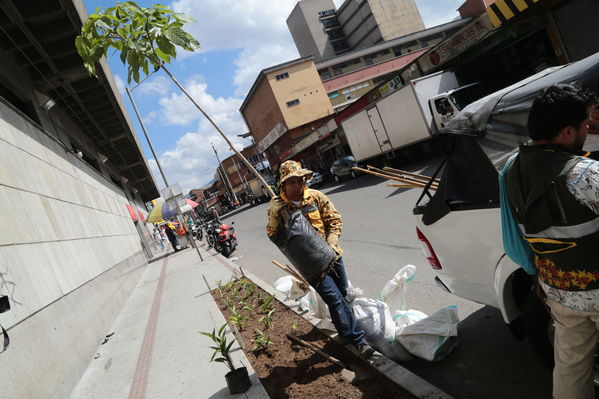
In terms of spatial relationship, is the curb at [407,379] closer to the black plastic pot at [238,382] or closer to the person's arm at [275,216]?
the black plastic pot at [238,382]

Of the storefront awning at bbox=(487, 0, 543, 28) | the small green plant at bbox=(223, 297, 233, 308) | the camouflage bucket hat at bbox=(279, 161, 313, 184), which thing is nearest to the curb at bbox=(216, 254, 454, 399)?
the camouflage bucket hat at bbox=(279, 161, 313, 184)

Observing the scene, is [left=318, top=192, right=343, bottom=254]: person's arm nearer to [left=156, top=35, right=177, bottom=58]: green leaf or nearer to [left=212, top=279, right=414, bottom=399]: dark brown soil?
[left=212, top=279, right=414, bottom=399]: dark brown soil

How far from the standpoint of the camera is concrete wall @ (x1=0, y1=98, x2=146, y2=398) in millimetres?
4078

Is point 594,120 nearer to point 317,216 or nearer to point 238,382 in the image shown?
point 317,216

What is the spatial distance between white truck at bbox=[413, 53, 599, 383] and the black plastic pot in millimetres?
1933

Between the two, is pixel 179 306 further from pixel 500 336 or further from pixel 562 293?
pixel 562 293

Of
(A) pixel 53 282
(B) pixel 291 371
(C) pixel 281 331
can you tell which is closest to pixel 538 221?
(B) pixel 291 371

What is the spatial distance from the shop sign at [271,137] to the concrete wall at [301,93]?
4.95ft

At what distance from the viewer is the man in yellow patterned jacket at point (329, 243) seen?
3350mm

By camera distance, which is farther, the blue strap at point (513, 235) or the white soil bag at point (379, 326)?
the white soil bag at point (379, 326)

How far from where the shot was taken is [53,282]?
18.3 feet

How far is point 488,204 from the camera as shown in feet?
8.26

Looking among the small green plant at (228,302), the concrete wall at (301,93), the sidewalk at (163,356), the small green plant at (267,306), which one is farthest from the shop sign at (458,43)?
the concrete wall at (301,93)

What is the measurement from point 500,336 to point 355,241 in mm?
5138
